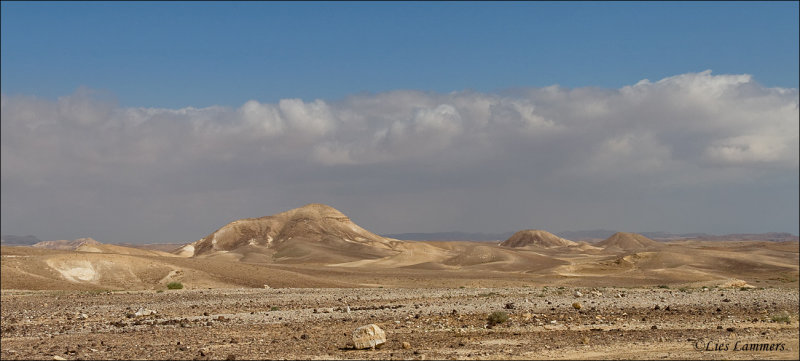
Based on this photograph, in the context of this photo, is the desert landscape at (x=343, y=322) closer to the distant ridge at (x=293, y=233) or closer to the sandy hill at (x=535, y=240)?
the distant ridge at (x=293, y=233)

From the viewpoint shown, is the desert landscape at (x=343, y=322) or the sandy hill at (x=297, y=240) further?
the sandy hill at (x=297, y=240)

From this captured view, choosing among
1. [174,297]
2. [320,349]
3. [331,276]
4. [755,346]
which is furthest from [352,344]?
[331,276]

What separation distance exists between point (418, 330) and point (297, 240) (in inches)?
4566

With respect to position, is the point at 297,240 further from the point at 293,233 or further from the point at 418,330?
the point at 418,330

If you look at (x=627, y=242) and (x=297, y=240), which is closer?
(x=297, y=240)

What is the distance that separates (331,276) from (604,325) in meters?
49.6

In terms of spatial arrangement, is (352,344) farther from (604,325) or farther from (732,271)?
(732,271)

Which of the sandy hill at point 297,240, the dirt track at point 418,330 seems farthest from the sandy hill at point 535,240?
the dirt track at point 418,330

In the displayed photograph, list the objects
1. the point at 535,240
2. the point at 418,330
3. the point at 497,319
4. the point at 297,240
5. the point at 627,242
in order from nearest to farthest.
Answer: the point at 418,330 → the point at 497,319 → the point at 297,240 → the point at 627,242 → the point at 535,240

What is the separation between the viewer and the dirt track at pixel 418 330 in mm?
15500

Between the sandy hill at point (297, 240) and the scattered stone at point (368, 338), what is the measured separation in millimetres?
92602

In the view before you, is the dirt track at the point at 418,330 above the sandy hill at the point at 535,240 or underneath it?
underneath

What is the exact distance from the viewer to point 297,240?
439 ft

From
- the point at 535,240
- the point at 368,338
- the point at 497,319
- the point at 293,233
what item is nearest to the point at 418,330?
the point at 497,319
